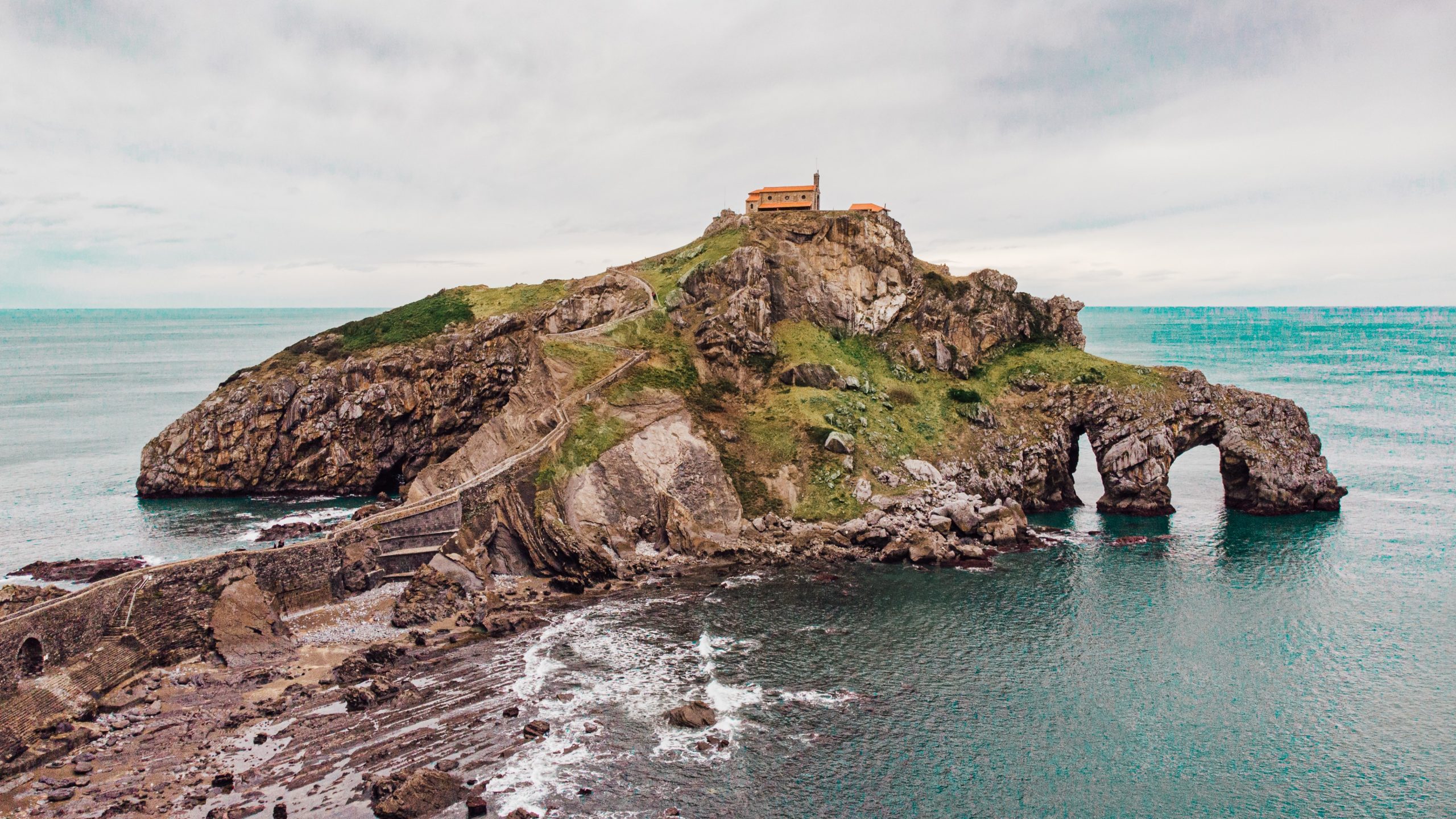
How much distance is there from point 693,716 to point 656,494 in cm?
3365

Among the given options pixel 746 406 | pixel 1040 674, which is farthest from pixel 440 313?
pixel 1040 674

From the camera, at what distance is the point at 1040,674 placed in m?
54.4

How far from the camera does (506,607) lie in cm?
6519

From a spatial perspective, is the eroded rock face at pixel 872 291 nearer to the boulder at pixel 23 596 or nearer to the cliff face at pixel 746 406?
the cliff face at pixel 746 406

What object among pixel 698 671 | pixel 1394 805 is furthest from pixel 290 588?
pixel 1394 805

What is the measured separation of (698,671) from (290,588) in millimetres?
31434

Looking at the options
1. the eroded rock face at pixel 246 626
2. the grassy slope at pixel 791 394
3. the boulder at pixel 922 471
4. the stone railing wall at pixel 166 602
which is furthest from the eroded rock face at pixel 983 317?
the eroded rock face at pixel 246 626

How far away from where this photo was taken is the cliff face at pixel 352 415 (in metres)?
99.8

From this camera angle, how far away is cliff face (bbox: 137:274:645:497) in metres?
99.8

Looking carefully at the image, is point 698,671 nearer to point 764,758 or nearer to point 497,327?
point 764,758

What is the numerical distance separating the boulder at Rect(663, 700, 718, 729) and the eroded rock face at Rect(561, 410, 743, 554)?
27698 mm

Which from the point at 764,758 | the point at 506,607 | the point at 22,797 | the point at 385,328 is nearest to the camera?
the point at 22,797

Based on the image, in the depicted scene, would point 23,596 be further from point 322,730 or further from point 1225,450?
point 1225,450

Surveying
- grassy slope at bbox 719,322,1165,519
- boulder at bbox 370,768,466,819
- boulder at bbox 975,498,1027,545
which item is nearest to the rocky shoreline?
boulder at bbox 370,768,466,819
